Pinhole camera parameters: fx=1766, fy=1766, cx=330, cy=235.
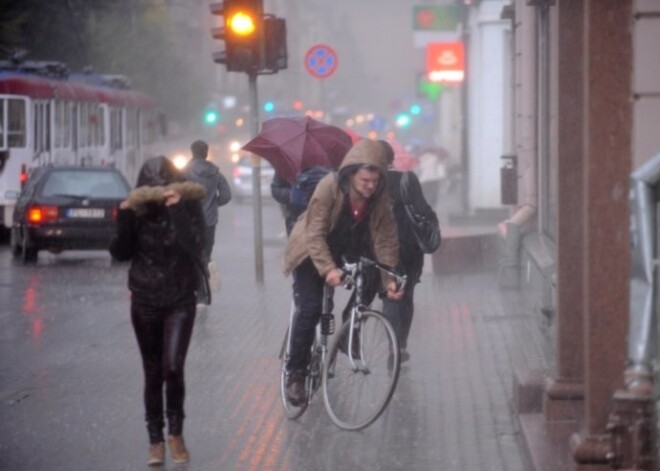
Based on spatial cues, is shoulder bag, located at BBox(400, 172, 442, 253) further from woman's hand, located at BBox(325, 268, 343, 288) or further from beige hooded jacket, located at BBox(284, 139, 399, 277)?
woman's hand, located at BBox(325, 268, 343, 288)

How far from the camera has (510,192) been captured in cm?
1875

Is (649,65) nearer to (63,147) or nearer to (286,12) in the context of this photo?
(63,147)

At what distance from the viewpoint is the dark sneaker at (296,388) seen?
9914 millimetres

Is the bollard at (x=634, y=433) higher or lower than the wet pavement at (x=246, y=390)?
higher

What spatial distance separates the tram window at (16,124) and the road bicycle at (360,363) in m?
22.6

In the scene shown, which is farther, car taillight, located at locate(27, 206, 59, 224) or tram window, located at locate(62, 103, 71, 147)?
tram window, located at locate(62, 103, 71, 147)

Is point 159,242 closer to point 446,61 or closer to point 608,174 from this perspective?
point 608,174

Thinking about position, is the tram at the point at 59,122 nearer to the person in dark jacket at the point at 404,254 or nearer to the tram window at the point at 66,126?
the tram window at the point at 66,126

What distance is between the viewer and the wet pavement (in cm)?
900

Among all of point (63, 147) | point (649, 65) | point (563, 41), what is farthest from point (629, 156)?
point (63, 147)

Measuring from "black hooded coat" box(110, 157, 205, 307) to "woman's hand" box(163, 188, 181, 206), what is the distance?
3 cm

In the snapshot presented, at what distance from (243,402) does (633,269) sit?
168 inches

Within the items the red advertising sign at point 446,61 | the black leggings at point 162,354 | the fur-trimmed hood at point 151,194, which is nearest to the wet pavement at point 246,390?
the black leggings at point 162,354

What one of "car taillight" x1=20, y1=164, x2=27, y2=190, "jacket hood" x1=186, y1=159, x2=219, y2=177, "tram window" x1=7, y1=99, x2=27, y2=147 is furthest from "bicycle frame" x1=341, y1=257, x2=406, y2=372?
"tram window" x1=7, y1=99, x2=27, y2=147
